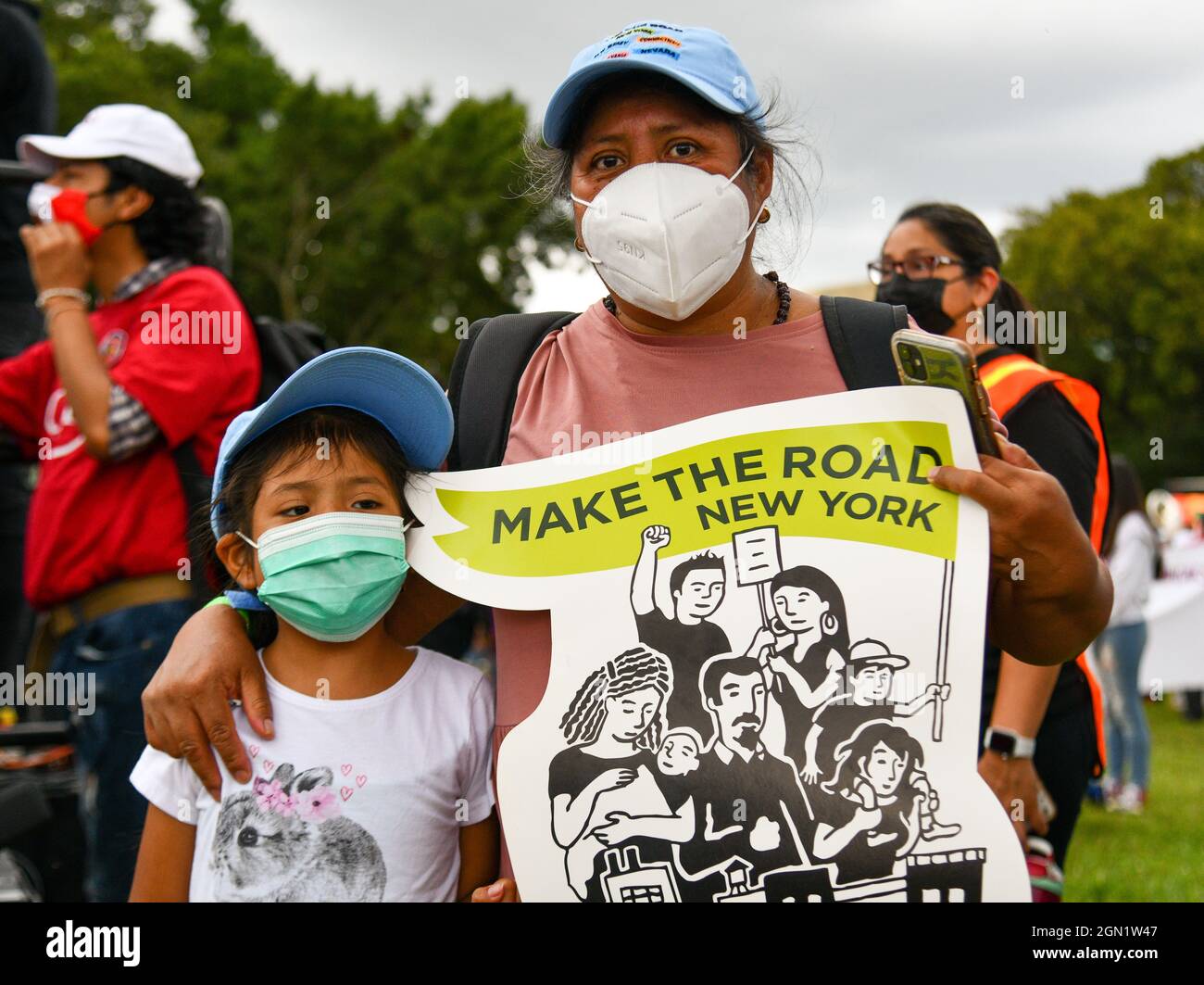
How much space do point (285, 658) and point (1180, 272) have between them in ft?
116

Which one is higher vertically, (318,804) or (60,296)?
(60,296)

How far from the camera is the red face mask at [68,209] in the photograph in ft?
11.1

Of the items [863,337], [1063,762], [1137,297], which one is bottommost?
[1063,762]

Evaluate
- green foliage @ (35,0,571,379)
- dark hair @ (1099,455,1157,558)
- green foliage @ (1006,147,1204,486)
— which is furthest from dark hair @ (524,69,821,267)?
green foliage @ (1006,147,1204,486)

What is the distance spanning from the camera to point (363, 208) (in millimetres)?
22938

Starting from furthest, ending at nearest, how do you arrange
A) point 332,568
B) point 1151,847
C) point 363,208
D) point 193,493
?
point 363,208
point 1151,847
point 193,493
point 332,568

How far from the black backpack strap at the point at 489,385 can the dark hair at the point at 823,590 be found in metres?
0.54

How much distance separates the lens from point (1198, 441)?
1510 inches

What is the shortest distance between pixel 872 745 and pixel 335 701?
921 millimetres

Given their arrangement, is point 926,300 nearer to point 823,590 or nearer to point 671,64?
point 671,64

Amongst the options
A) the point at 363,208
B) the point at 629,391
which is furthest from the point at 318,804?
the point at 363,208

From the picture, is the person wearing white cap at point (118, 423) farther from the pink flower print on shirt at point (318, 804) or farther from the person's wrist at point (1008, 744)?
the person's wrist at point (1008, 744)

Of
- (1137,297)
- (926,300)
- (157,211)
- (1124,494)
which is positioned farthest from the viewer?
(1137,297)

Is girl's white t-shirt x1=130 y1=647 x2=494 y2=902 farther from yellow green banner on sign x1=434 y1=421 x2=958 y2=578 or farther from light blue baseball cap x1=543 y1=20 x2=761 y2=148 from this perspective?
light blue baseball cap x1=543 y1=20 x2=761 y2=148
